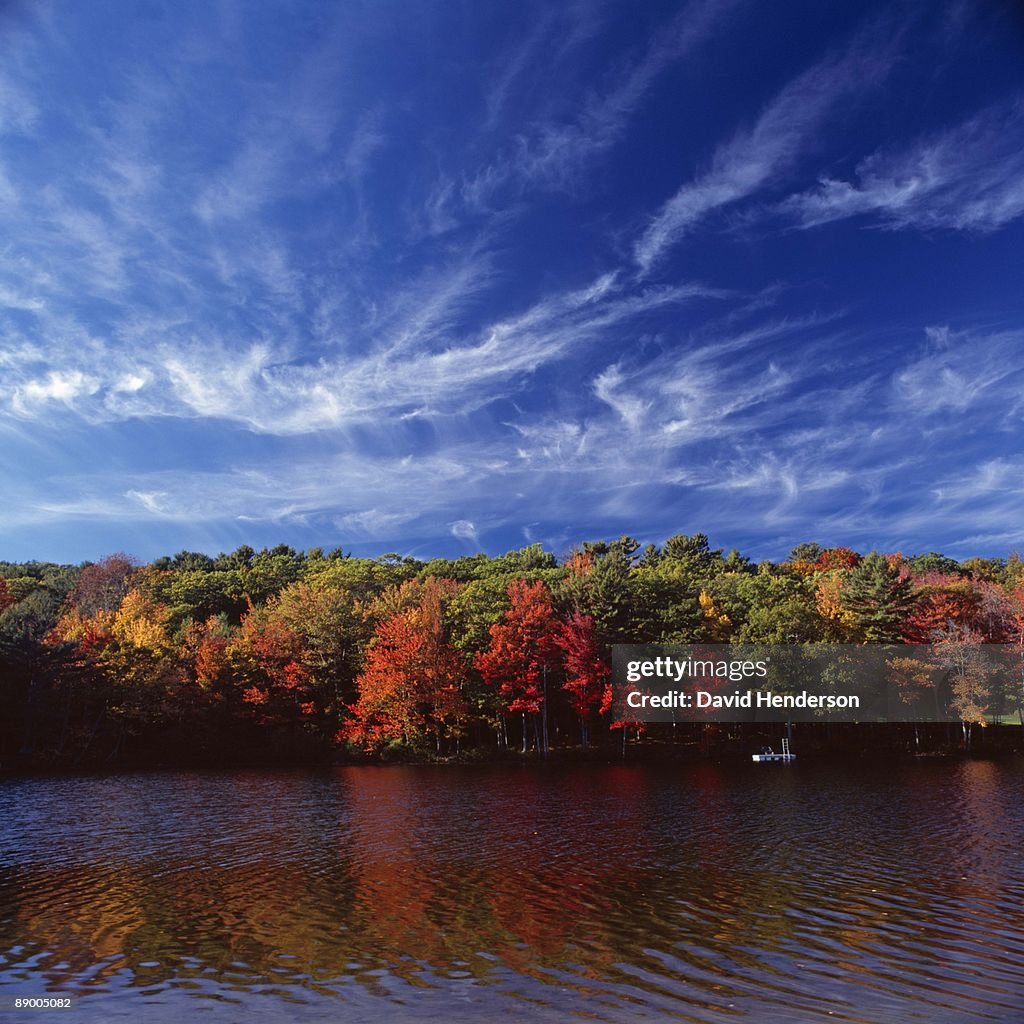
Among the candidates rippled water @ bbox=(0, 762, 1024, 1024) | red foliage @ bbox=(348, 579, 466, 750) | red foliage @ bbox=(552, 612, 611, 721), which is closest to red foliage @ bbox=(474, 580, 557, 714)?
red foliage @ bbox=(552, 612, 611, 721)

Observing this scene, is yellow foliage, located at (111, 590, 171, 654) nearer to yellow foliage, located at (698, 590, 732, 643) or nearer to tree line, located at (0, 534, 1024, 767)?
tree line, located at (0, 534, 1024, 767)

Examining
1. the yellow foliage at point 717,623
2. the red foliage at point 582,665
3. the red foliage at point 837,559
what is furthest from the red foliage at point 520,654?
the red foliage at point 837,559

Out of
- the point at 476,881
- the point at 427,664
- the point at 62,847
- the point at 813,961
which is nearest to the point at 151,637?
the point at 427,664

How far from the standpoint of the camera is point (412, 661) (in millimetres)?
66250

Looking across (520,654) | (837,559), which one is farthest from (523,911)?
(837,559)

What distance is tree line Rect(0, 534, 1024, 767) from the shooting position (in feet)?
215

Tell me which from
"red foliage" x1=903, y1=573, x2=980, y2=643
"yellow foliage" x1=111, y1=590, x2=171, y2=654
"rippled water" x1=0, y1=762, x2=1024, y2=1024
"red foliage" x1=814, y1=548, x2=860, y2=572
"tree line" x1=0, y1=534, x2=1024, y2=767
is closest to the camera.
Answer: "rippled water" x1=0, y1=762, x2=1024, y2=1024

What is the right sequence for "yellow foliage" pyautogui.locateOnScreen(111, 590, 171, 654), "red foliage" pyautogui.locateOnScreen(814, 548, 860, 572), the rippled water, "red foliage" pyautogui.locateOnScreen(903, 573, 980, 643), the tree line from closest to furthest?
the rippled water < the tree line < "yellow foliage" pyautogui.locateOnScreen(111, 590, 171, 654) < "red foliage" pyautogui.locateOnScreen(903, 573, 980, 643) < "red foliage" pyautogui.locateOnScreen(814, 548, 860, 572)

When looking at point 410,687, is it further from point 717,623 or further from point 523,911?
point 523,911

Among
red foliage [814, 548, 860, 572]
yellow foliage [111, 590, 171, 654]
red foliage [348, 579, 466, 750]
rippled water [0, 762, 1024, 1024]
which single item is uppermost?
red foliage [814, 548, 860, 572]

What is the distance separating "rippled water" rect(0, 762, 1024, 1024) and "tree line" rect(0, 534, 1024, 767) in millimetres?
30357

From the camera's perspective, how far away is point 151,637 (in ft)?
237

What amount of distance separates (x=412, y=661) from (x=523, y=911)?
1951 inches

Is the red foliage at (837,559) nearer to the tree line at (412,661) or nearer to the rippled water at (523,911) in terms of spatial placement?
the tree line at (412,661)
